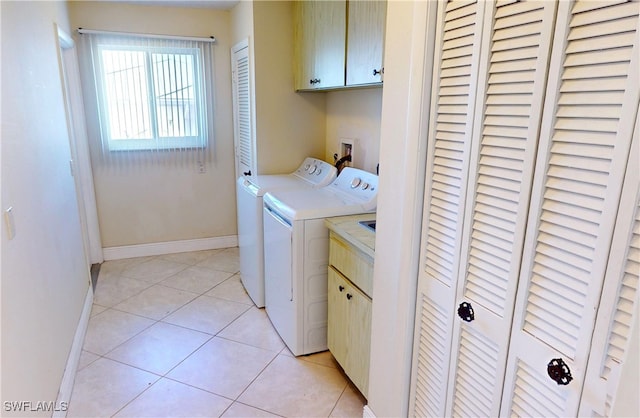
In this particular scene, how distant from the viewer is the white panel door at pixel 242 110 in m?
3.35

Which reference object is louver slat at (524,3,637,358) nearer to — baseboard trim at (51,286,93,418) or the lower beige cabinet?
the lower beige cabinet

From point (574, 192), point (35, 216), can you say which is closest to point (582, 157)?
point (574, 192)

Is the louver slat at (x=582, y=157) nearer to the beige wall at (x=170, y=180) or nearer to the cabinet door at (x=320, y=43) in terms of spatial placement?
the cabinet door at (x=320, y=43)

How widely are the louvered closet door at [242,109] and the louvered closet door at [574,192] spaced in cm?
273

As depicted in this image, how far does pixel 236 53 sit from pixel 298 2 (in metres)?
0.87

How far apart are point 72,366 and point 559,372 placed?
2.33 m

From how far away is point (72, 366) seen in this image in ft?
7.14

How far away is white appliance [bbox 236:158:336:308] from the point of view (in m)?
2.78

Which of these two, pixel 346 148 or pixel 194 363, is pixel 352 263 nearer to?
pixel 194 363

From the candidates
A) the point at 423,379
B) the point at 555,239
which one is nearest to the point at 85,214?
the point at 423,379

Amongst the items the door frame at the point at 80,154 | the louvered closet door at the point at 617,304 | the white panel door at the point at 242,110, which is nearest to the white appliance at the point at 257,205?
the white panel door at the point at 242,110

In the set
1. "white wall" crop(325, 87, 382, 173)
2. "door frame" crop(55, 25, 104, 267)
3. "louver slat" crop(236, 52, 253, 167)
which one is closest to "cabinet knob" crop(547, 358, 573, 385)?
"white wall" crop(325, 87, 382, 173)

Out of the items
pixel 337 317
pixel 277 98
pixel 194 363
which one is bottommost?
pixel 194 363

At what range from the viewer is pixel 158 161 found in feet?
12.6
